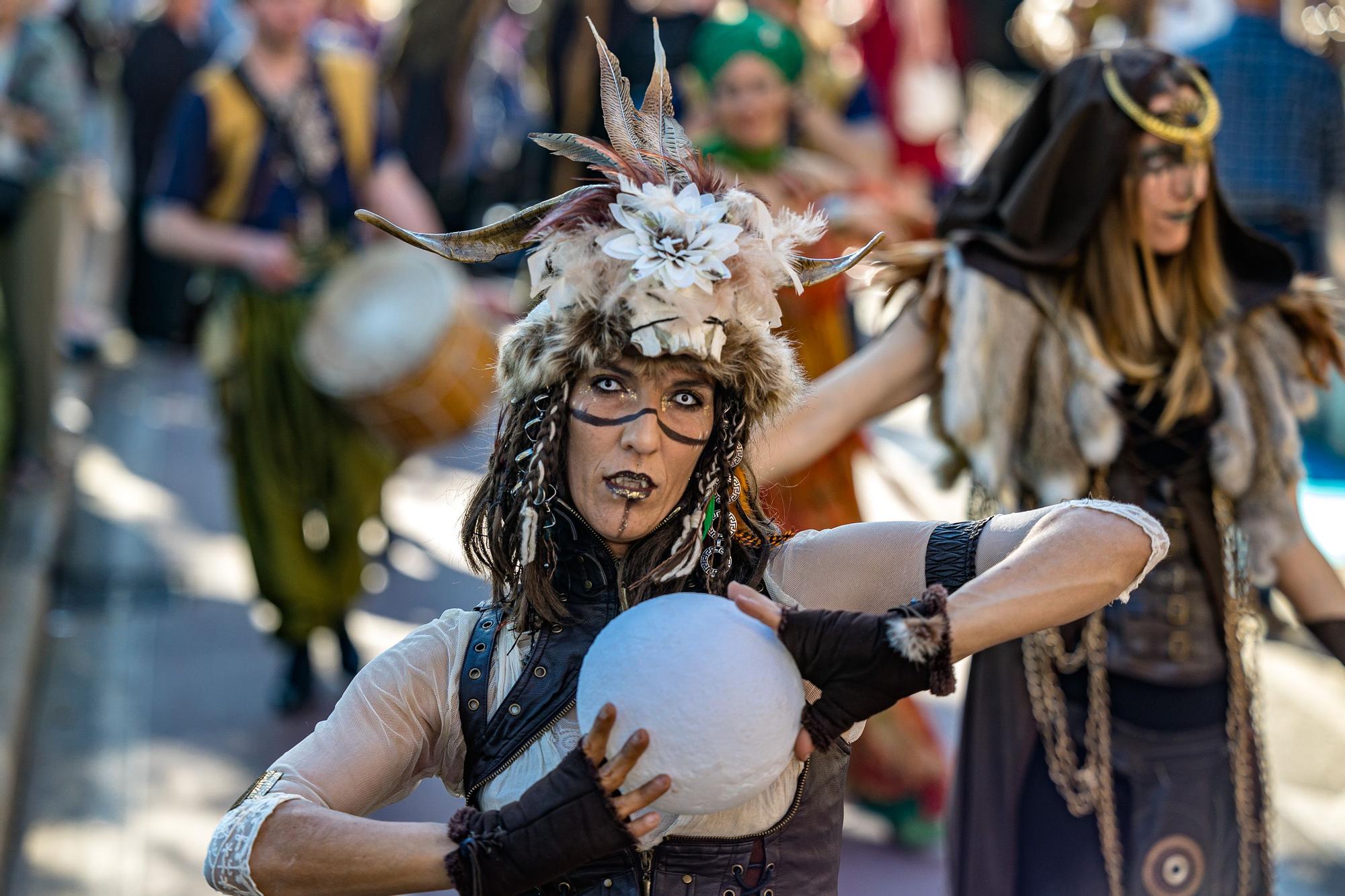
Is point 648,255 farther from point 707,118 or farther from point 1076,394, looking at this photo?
point 707,118

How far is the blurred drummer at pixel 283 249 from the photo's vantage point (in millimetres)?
5430

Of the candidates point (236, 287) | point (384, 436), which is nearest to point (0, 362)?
point (236, 287)

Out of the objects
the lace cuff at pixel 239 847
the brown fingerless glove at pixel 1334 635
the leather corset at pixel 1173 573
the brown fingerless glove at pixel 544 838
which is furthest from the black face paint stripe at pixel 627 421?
the brown fingerless glove at pixel 1334 635

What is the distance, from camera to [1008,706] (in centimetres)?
341

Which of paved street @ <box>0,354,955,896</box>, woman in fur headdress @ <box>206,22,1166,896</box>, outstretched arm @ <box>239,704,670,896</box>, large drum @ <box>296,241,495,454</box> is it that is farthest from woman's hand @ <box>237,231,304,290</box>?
outstretched arm @ <box>239,704,670,896</box>

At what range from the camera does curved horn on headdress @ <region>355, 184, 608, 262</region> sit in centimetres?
215

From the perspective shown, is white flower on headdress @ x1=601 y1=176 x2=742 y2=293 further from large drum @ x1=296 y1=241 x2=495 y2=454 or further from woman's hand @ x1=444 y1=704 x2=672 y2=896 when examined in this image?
large drum @ x1=296 y1=241 x2=495 y2=454

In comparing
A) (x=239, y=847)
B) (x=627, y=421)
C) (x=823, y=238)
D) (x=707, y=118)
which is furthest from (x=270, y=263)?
(x=239, y=847)

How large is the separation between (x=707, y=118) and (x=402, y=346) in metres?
1.26

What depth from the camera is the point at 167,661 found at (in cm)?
597

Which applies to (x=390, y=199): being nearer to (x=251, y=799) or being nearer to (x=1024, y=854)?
(x=1024, y=854)

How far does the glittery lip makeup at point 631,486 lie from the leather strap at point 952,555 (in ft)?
1.27

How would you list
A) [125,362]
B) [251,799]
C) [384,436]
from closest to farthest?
[251,799], [384,436], [125,362]

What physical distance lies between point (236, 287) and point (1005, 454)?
3.08 metres
